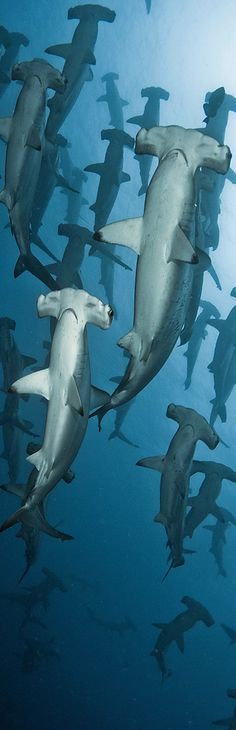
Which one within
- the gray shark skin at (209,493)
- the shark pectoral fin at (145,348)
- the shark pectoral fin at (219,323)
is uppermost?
the shark pectoral fin at (145,348)

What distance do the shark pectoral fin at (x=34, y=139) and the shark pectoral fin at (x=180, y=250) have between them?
936 millimetres

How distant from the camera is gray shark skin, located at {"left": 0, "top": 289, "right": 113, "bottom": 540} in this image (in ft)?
11.2

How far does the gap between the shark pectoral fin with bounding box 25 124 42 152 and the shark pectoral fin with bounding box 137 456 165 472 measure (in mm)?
2171

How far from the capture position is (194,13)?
475 inches

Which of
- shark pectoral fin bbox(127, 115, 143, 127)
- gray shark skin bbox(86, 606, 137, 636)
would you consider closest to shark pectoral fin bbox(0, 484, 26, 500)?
shark pectoral fin bbox(127, 115, 143, 127)

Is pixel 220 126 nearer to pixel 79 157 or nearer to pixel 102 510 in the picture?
pixel 79 157

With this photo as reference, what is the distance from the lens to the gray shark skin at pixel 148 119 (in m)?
9.08

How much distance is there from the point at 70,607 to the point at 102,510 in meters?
6.39

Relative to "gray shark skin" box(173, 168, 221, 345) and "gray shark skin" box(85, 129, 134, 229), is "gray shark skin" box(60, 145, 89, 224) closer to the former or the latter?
"gray shark skin" box(85, 129, 134, 229)

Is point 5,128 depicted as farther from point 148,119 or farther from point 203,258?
point 148,119

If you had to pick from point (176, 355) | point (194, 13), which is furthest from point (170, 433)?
point (194, 13)

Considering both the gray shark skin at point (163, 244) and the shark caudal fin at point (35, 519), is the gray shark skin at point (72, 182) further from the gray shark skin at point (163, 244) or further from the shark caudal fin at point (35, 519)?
the gray shark skin at point (163, 244)

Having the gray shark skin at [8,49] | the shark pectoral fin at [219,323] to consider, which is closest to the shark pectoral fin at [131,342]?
the shark pectoral fin at [219,323]

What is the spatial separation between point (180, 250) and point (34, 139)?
1095 mm
